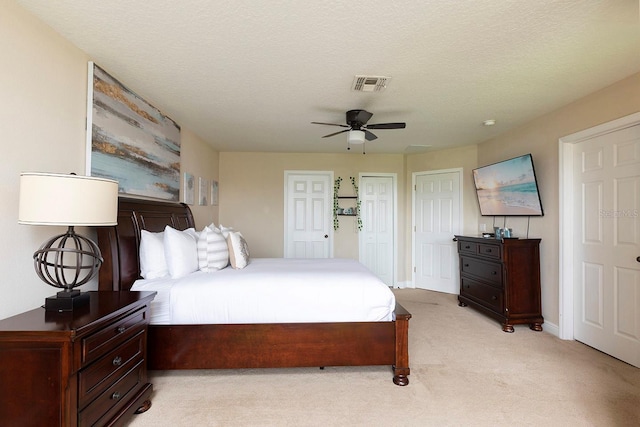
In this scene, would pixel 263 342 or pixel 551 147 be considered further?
pixel 551 147

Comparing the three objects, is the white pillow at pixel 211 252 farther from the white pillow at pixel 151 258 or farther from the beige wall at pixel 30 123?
the beige wall at pixel 30 123

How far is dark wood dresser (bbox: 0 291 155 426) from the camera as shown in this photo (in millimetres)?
1363

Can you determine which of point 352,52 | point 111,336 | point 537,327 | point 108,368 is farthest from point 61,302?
point 537,327

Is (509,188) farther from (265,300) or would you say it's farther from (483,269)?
(265,300)

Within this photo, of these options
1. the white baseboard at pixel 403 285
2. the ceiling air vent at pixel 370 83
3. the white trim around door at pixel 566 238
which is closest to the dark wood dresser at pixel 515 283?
the white trim around door at pixel 566 238

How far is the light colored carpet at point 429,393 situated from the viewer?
1936 millimetres

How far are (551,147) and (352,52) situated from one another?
273cm

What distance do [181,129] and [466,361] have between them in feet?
13.5

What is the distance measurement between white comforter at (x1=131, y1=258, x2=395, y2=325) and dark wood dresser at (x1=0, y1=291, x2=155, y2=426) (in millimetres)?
595

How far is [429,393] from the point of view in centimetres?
221

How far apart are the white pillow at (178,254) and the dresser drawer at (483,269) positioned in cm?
343

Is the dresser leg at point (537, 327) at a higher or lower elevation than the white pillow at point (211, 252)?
lower

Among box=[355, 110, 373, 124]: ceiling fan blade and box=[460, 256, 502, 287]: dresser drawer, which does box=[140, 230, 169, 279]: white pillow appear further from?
box=[460, 256, 502, 287]: dresser drawer

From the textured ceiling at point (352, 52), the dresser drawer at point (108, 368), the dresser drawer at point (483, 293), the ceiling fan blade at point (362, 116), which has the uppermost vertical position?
the textured ceiling at point (352, 52)
